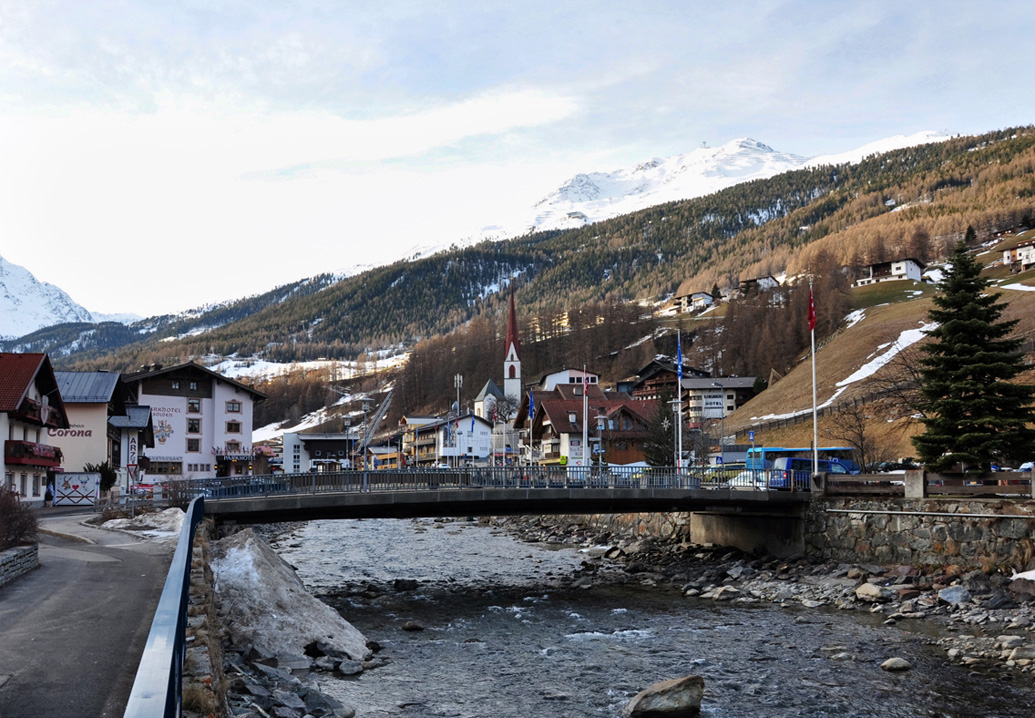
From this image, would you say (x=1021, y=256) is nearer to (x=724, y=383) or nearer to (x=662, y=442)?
(x=724, y=383)

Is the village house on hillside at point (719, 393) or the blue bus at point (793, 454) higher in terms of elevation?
the village house on hillside at point (719, 393)

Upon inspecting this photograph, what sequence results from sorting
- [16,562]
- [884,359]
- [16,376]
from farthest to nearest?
[884,359], [16,376], [16,562]

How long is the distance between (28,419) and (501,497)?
3462 centimetres

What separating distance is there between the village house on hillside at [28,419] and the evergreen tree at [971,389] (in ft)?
167

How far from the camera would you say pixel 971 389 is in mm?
41188

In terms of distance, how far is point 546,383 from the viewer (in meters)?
183

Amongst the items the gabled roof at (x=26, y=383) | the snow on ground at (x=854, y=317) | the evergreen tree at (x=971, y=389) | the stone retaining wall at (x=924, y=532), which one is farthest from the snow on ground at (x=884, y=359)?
the gabled roof at (x=26, y=383)

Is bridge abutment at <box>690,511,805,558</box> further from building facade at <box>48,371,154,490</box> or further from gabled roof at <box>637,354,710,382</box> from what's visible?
gabled roof at <box>637,354,710,382</box>

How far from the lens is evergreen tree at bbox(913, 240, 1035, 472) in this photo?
1588 inches

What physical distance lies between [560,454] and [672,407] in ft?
62.3

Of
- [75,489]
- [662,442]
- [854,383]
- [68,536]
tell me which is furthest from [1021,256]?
[68,536]

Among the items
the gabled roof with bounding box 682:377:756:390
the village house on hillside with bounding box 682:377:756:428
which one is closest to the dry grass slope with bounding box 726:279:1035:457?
the gabled roof with bounding box 682:377:756:390

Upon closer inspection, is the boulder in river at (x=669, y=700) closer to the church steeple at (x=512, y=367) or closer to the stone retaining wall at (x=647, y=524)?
the stone retaining wall at (x=647, y=524)

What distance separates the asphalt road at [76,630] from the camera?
10969mm
